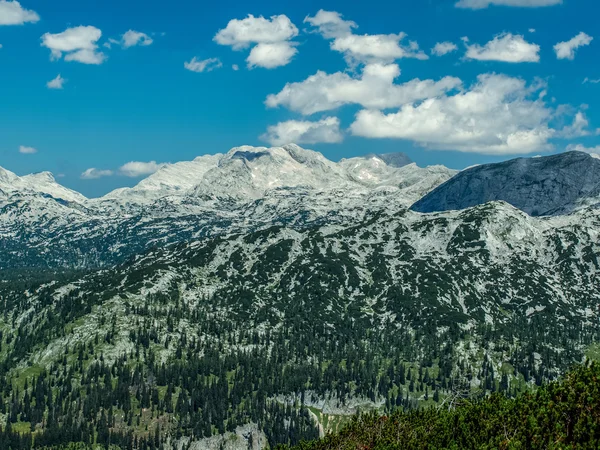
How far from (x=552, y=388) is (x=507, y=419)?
26.1 ft

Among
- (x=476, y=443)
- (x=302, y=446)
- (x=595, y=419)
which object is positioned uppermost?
(x=595, y=419)

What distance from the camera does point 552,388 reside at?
3435 inches

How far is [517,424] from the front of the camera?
3319 inches

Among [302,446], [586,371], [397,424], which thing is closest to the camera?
[586,371]

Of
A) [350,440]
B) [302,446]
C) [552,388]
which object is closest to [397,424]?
[350,440]

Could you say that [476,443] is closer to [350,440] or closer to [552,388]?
[552,388]

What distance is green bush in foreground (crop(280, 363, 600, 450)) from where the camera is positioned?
7625 centimetres

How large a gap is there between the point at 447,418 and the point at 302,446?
127 feet

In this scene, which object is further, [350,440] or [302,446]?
[302,446]

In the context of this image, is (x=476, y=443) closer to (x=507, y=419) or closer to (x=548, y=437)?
(x=507, y=419)

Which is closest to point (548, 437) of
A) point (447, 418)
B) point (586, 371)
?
point (586, 371)

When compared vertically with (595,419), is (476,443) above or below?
below

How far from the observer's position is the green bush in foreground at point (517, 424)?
7625 centimetres

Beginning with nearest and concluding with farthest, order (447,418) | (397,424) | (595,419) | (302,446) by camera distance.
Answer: (595,419) < (447,418) < (397,424) < (302,446)
